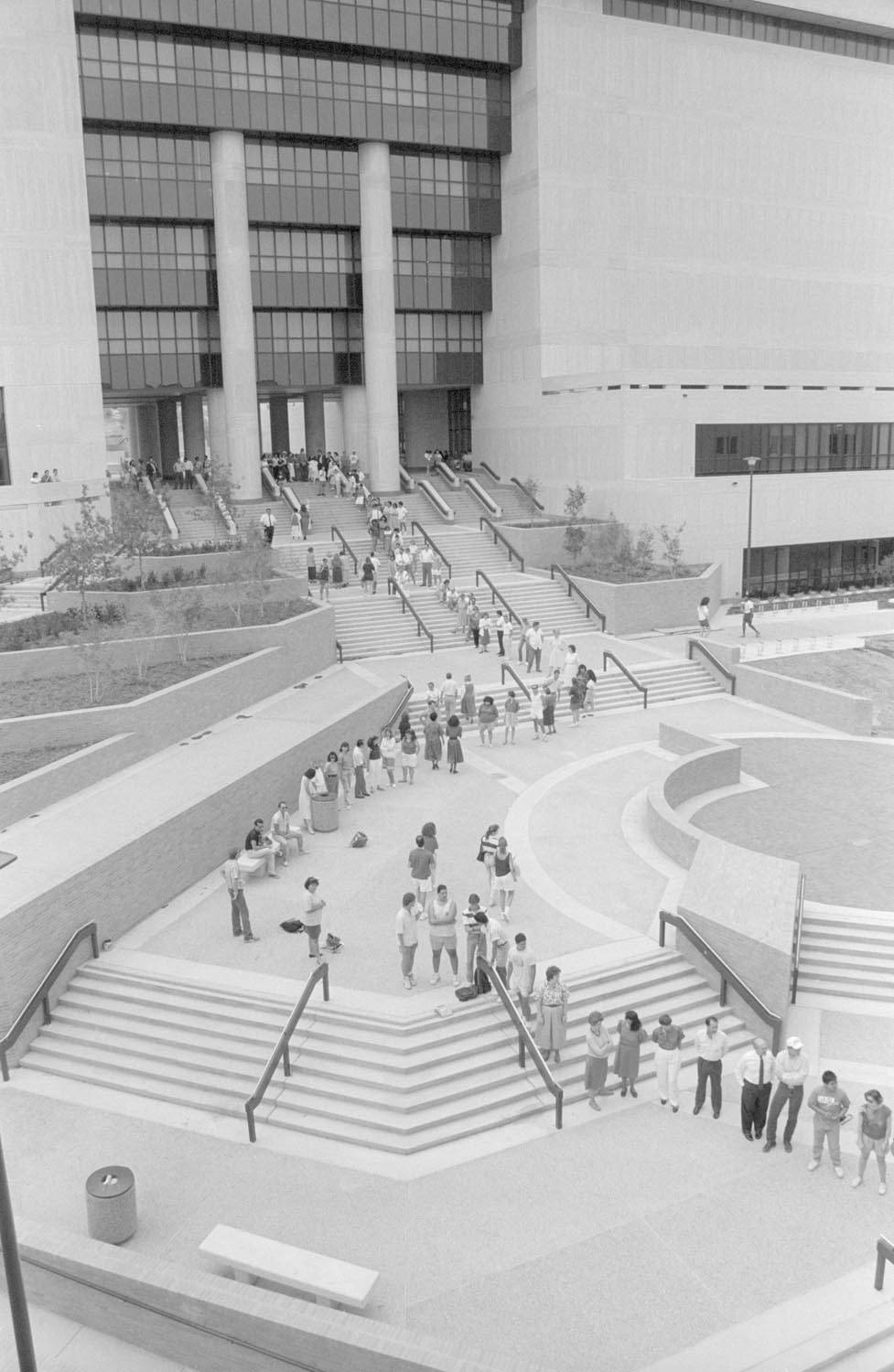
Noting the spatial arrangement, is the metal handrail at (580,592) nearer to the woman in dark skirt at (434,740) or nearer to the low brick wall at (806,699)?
the low brick wall at (806,699)

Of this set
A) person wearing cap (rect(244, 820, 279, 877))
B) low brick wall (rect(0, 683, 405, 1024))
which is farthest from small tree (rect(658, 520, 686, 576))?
person wearing cap (rect(244, 820, 279, 877))

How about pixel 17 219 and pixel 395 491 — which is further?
pixel 395 491

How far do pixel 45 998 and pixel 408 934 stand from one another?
188 inches

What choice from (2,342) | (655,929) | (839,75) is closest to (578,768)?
(655,929)

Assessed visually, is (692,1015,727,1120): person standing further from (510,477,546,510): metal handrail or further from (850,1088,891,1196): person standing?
(510,477,546,510): metal handrail

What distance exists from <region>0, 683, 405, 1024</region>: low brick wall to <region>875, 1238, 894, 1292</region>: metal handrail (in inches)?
402

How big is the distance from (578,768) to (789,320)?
3694 centimetres

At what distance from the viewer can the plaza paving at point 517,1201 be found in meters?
9.76

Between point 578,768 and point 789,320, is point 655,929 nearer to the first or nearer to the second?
point 578,768

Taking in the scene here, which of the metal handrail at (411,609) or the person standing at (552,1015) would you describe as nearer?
the person standing at (552,1015)

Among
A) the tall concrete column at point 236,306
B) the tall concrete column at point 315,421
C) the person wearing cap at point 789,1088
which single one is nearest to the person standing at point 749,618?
the tall concrete column at point 236,306

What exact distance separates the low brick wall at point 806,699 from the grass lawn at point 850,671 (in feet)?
2.17

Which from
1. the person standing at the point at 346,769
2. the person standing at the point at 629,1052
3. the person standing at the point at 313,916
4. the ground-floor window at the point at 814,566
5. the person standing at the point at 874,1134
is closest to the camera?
the person standing at the point at 874,1134

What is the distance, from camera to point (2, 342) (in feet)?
132
